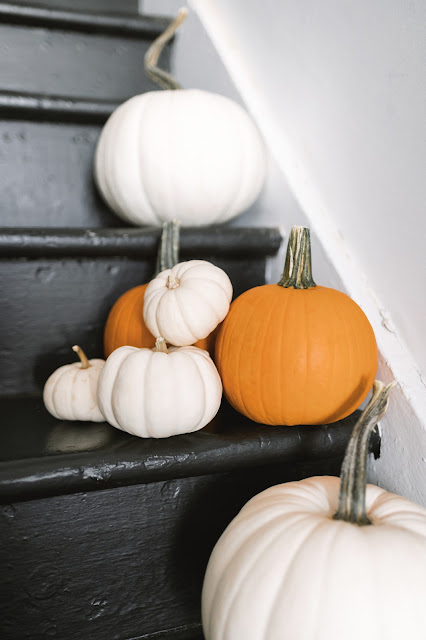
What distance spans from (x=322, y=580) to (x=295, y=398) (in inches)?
11.3

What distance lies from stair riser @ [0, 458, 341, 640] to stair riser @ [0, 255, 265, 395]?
31 cm

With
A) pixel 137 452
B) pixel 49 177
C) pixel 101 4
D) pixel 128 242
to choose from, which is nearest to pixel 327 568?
pixel 137 452

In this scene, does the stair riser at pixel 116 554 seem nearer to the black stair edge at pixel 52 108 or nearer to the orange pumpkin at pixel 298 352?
the orange pumpkin at pixel 298 352

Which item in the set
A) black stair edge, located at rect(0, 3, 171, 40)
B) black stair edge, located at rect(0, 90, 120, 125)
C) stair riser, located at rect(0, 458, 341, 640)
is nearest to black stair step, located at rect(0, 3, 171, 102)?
black stair edge, located at rect(0, 3, 171, 40)

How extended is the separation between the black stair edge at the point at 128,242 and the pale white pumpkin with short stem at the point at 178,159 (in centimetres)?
7

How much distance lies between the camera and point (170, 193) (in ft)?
3.36

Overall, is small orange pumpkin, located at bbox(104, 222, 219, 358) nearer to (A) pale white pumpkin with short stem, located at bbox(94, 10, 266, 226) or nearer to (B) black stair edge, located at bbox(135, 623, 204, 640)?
(A) pale white pumpkin with short stem, located at bbox(94, 10, 266, 226)

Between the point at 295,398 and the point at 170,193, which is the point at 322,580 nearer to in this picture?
the point at 295,398

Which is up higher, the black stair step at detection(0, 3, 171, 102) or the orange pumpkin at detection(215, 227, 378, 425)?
the black stair step at detection(0, 3, 171, 102)

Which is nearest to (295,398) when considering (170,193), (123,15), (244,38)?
(170,193)

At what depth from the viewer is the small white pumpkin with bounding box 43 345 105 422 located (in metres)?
0.81

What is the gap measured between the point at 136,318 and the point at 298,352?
0.94ft

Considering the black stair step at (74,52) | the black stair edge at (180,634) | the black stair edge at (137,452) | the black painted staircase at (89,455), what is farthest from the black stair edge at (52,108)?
the black stair edge at (180,634)

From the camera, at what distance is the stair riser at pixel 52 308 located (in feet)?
3.10
